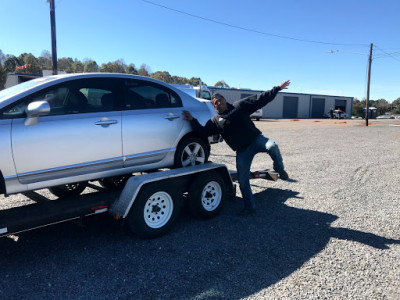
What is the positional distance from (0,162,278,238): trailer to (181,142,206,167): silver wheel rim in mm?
347

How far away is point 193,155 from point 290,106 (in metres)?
52.1

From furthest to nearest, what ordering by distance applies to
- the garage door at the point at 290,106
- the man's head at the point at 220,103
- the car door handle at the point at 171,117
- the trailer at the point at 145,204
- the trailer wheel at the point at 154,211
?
the garage door at the point at 290,106 < the man's head at the point at 220,103 < the car door handle at the point at 171,117 < the trailer wheel at the point at 154,211 < the trailer at the point at 145,204

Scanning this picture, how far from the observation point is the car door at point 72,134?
338 cm

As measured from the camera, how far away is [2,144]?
3.19 metres

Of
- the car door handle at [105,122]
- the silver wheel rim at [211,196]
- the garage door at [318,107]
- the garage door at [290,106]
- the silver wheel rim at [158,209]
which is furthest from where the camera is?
the garage door at [318,107]

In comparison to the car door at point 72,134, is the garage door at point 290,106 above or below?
above

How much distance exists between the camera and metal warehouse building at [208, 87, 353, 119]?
4689cm

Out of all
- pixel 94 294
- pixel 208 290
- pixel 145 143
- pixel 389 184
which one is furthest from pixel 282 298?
pixel 389 184

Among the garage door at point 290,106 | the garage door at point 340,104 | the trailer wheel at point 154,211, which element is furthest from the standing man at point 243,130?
the garage door at point 340,104

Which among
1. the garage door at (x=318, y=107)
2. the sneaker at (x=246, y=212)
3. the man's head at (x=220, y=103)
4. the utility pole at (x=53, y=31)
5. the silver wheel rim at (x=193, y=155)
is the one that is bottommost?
the sneaker at (x=246, y=212)

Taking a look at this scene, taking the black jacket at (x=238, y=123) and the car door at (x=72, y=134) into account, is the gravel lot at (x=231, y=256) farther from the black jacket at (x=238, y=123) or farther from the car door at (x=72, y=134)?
the black jacket at (x=238, y=123)

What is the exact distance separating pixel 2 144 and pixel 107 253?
65.1 inches

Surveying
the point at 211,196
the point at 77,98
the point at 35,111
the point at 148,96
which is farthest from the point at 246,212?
the point at 35,111

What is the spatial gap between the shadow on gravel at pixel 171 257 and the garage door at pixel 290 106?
5051 centimetres
